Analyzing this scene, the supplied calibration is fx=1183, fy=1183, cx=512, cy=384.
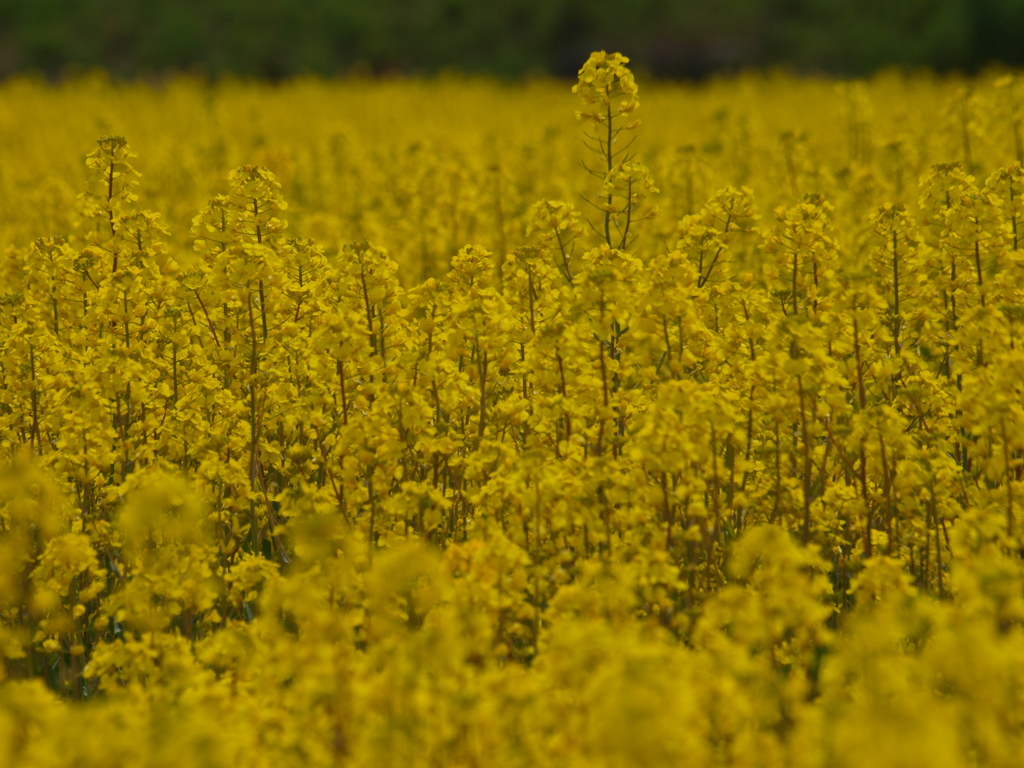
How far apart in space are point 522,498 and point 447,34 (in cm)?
3016

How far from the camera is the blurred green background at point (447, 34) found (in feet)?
96.9

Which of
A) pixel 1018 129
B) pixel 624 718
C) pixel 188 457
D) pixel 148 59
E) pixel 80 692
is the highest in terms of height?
pixel 148 59

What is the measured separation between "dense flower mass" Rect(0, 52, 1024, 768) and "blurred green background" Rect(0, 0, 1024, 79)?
2433 cm

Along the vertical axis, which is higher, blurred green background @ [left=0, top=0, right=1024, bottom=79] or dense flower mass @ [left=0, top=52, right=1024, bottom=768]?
blurred green background @ [left=0, top=0, right=1024, bottom=79]

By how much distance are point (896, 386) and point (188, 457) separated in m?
3.30

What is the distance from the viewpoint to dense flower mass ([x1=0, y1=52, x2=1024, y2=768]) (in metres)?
2.90

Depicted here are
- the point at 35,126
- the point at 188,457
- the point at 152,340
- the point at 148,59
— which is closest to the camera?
the point at 188,457

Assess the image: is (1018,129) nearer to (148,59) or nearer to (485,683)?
(485,683)

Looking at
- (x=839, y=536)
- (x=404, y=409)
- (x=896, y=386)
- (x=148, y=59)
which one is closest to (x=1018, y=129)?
(x=896, y=386)

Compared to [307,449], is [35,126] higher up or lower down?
higher up

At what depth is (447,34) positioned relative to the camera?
32.4 metres

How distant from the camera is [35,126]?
18.7m

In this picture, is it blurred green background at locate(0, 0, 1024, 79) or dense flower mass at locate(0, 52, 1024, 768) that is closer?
dense flower mass at locate(0, 52, 1024, 768)

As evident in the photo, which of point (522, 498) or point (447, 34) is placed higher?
point (447, 34)
